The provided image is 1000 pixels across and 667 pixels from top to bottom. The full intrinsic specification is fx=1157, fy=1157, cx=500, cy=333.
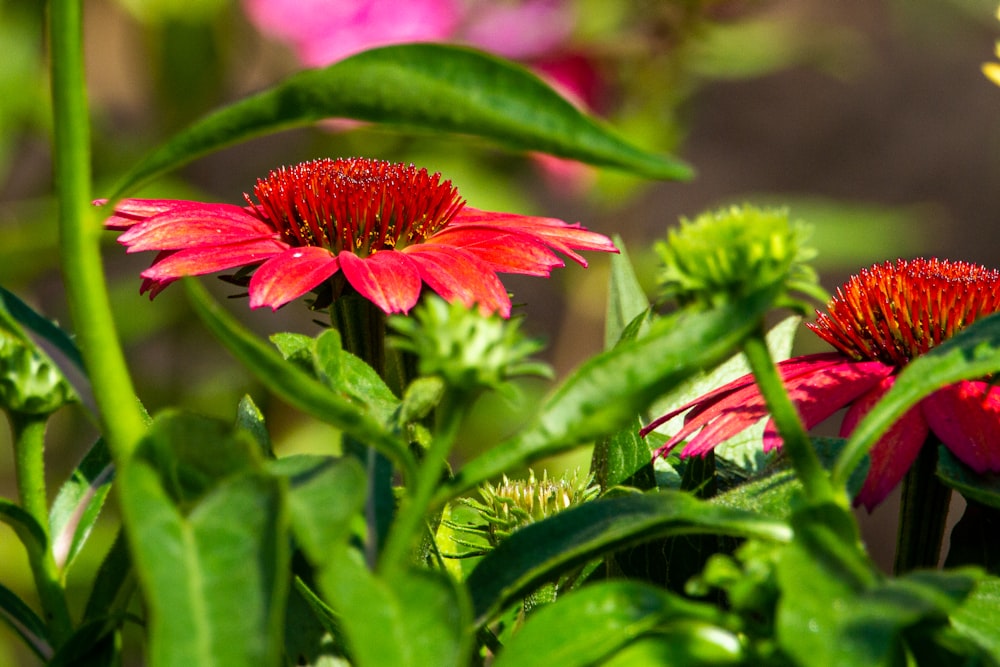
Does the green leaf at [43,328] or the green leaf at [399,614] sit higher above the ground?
the green leaf at [43,328]

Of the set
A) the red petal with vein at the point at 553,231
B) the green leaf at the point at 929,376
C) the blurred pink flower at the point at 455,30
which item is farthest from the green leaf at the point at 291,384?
the blurred pink flower at the point at 455,30

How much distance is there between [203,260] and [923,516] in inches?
10.8

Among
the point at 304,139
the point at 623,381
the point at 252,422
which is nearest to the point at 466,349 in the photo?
the point at 623,381

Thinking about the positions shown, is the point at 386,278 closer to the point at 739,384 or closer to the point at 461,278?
the point at 461,278

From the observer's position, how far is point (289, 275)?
44cm

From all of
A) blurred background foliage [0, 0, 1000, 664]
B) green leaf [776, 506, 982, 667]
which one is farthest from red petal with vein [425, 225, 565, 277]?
blurred background foliage [0, 0, 1000, 664]

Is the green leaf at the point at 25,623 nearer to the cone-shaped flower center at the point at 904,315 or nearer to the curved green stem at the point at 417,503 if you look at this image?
the curved green stem at the point at 417,503

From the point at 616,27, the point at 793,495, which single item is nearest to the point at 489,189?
the point at 616,27

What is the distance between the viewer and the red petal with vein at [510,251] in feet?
1.53

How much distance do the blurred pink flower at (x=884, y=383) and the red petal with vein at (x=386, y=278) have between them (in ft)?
0.33

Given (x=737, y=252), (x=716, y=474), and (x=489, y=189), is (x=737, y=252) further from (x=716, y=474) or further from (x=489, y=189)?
(x=489, y=189)

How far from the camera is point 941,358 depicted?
30cm

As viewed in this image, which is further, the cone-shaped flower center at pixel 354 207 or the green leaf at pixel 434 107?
the cone-shaped flower center at pixel 354 207

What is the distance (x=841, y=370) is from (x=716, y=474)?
0.26ft
